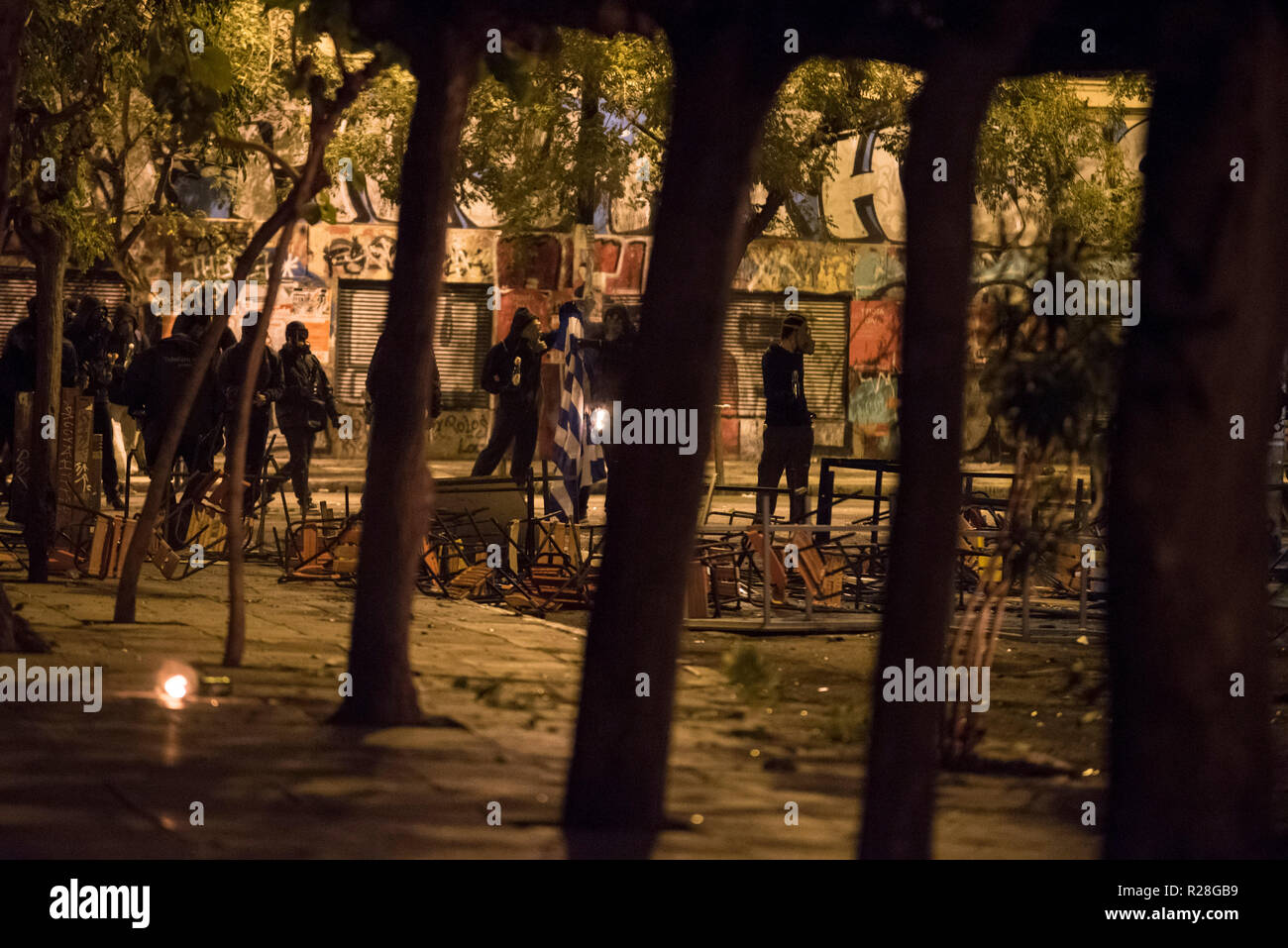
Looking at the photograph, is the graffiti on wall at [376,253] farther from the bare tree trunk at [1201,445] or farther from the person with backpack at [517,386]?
the bare tree trunk at [1201,445]

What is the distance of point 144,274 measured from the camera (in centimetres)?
3234

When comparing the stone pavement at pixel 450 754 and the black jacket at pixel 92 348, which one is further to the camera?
the black jacket at pixel 92 348

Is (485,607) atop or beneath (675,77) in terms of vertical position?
beneath

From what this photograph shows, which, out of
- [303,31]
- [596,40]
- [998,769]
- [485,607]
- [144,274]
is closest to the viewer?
[998,769]

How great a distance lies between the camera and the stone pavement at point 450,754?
A: 6727mm

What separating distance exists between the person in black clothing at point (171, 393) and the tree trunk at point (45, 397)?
225 cm

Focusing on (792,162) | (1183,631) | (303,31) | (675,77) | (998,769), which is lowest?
(998,769)

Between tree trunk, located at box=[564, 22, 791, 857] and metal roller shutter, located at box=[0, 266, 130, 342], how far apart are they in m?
27.1

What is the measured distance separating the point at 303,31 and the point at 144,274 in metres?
23.6

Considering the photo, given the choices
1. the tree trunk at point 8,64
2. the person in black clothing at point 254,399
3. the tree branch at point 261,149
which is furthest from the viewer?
the person in black clothing at point 254,399

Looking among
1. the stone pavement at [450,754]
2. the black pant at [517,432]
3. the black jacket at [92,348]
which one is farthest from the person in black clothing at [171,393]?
the stone pavement at [450,754]

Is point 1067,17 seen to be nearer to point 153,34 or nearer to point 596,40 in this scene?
point 153,34

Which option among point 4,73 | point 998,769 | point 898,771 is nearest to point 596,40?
point 4,73

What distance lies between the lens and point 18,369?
19.9 metres
